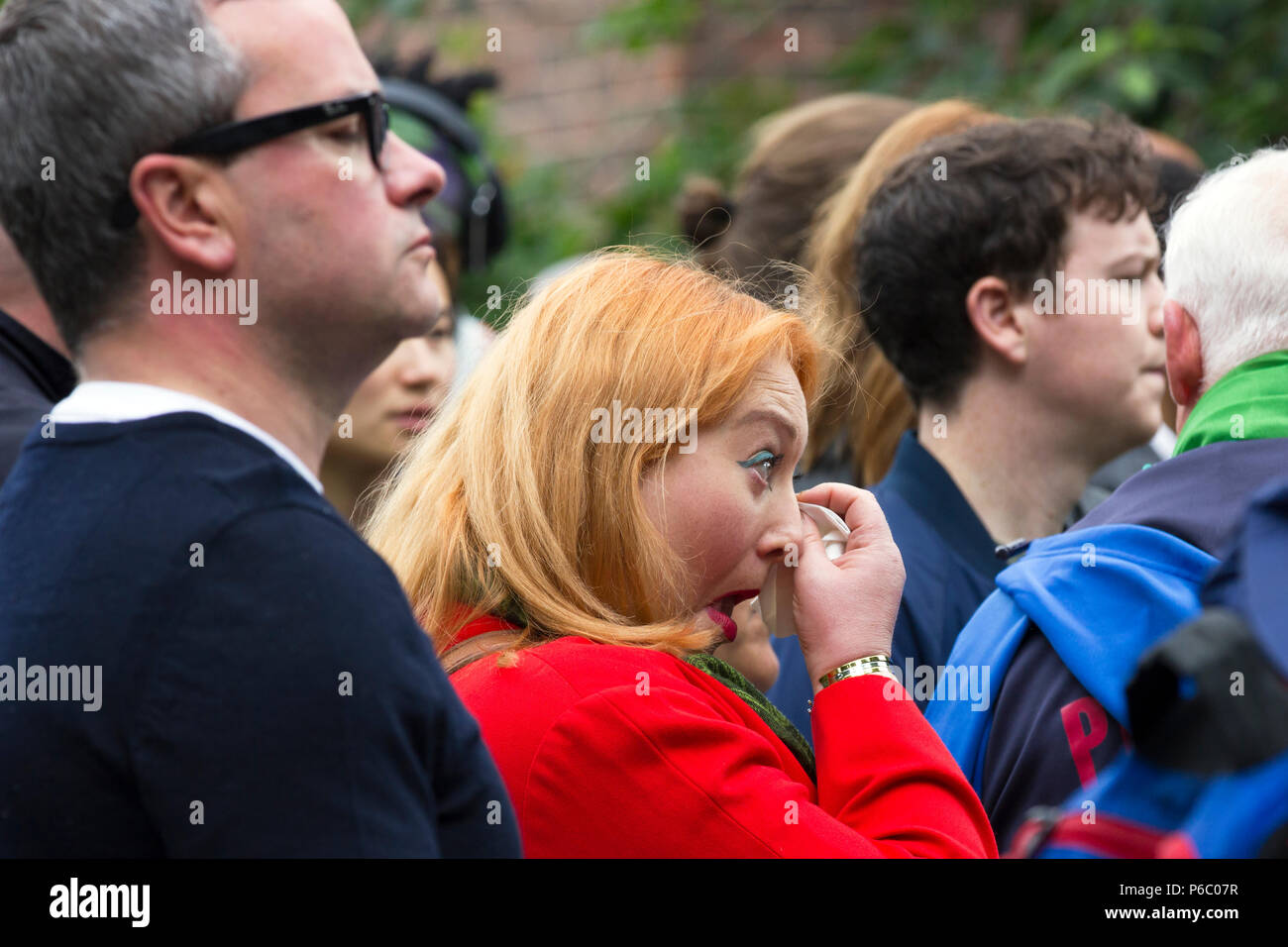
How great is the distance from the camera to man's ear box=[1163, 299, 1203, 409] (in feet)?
7.35

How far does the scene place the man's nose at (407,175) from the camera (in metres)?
1.38

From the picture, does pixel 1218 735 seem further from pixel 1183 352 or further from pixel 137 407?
pixel 1183 352

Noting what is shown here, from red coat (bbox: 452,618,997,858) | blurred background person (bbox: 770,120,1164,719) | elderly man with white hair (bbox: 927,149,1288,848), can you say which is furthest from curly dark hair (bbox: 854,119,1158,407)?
red coat (bbox: 452,618,997,858)

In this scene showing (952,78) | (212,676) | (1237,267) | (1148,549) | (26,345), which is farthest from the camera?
(952,78)

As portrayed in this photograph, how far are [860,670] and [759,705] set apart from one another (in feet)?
0.46

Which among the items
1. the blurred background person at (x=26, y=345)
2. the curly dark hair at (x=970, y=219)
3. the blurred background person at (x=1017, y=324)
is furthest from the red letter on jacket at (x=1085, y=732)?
the blurred background person at (x=26, y=345)

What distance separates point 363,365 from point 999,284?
1.78 metres

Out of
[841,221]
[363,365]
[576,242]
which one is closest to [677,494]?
[363,365]

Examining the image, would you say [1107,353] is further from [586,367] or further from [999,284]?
[586,367]

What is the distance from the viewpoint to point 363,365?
1.38 meters

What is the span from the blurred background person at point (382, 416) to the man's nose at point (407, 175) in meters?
2.01

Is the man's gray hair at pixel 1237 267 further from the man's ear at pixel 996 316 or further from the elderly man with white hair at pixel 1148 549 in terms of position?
the man's ear at pixel 996 316

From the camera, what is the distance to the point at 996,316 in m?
2.86

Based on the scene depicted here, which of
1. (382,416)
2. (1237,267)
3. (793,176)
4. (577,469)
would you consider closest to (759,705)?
(577,469)
